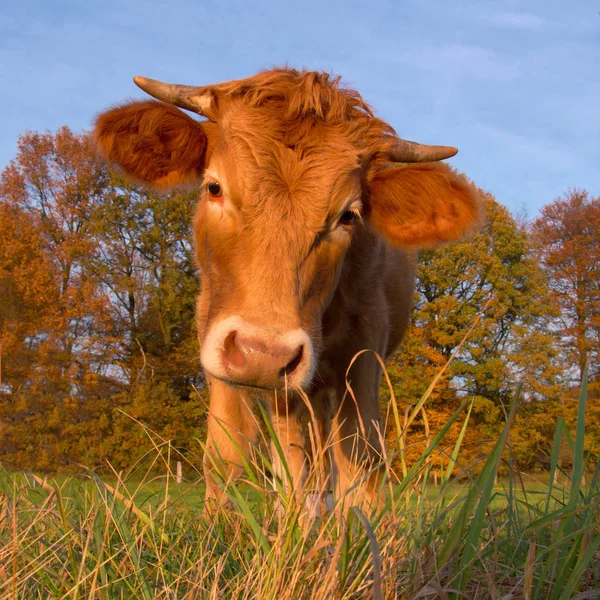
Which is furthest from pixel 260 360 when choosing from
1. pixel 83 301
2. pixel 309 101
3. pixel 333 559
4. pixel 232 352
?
pixel 83 301

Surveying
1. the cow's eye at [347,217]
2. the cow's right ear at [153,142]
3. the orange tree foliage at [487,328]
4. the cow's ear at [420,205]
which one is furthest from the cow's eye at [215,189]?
the orange tree foliage at [487,328]

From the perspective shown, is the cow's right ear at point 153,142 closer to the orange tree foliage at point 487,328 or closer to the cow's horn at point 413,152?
→ the cow's horn at point 413,152

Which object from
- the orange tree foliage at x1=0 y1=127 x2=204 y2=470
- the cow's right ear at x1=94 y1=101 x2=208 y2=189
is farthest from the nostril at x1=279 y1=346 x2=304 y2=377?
the orange tree foliage at x1=0 y1=127 x2=204 y2=470

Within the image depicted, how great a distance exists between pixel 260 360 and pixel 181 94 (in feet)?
7.37

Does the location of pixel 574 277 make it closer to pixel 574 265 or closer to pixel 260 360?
pixel 574 265

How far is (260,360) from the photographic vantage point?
2932mm

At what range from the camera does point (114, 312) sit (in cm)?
2550

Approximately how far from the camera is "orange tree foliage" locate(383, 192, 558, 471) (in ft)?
86.1

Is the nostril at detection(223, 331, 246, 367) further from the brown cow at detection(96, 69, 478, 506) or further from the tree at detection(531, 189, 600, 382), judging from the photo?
the tree at detection(531, 189, 600, 382)

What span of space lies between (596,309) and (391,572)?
2960 centimetres

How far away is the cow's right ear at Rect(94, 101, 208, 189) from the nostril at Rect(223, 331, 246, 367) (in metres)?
1.75

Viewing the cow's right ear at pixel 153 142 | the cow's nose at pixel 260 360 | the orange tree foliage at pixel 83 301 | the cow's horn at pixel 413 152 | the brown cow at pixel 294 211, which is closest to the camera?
the cow's nose at pixel 260 360

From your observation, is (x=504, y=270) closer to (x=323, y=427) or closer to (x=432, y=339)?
(x=432, y=339)

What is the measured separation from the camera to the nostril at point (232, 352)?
2990 millimetres
